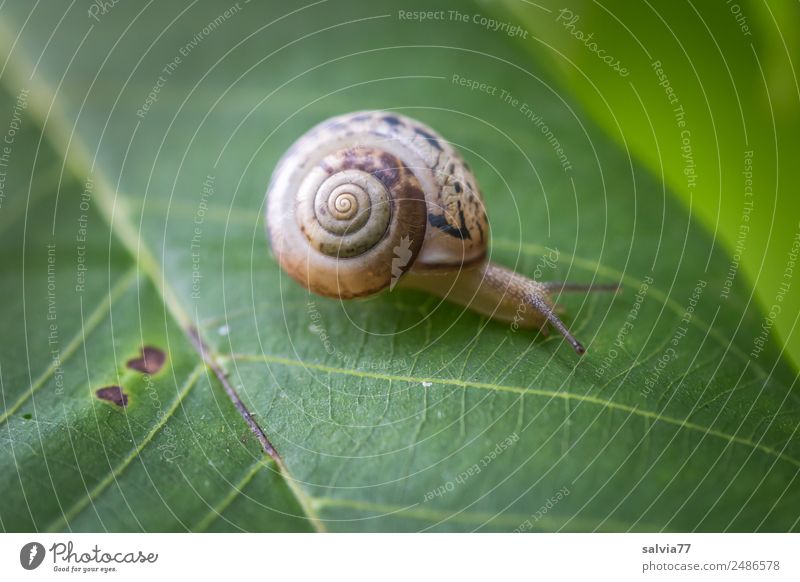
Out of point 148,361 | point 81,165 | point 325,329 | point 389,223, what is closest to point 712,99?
point 389,223

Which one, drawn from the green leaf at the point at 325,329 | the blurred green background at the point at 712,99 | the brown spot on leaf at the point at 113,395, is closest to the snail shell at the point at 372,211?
the green leaf at the point at 325,329

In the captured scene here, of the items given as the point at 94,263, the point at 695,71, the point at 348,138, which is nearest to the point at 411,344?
the point at 348,138

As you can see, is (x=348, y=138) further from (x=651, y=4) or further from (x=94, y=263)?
(x=651, y=4)
